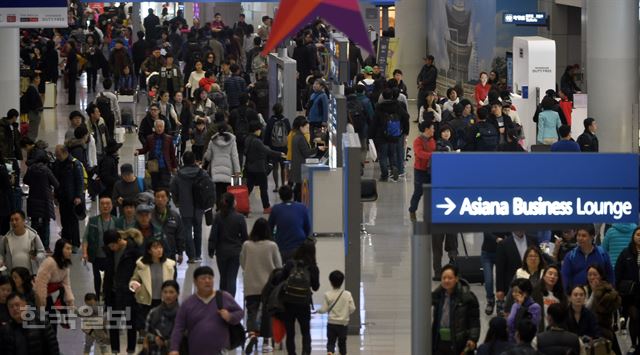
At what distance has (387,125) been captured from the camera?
2242cm

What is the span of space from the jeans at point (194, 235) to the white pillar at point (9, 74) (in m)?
9.17

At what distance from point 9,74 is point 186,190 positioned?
33.6 feet

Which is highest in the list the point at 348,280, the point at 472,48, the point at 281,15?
the point at 472,48

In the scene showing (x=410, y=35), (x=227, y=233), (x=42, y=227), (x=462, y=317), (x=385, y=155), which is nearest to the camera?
(x=462, y=317)

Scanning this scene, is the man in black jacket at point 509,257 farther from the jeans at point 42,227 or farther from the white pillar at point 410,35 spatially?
the white pillar at point 410,35

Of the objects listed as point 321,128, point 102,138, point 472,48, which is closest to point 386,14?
point 472,48

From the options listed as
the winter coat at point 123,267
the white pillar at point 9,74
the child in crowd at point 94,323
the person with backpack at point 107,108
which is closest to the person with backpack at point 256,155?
the person with backpack at point 107,108

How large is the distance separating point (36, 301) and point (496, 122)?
10089 millimetres

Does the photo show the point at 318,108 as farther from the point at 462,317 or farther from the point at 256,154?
the point at 462,317

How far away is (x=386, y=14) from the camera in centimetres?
4512

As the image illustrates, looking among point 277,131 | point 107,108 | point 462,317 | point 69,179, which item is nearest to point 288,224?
point 462,317

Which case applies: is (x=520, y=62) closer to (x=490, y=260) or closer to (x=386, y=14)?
(x=490, y=260)

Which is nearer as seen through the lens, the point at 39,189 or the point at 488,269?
the point at 488,269

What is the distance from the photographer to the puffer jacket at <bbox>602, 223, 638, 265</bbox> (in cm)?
1379
